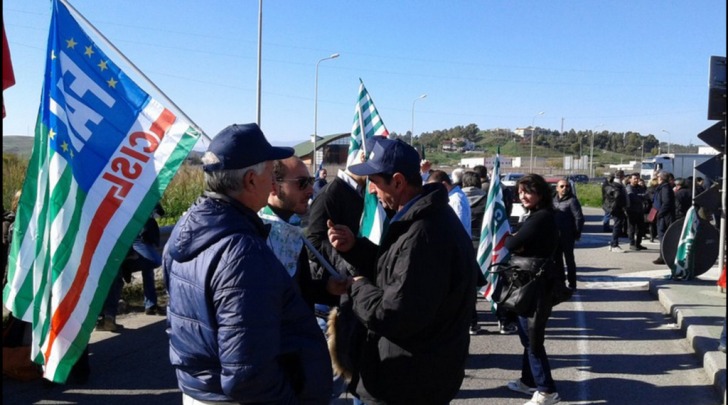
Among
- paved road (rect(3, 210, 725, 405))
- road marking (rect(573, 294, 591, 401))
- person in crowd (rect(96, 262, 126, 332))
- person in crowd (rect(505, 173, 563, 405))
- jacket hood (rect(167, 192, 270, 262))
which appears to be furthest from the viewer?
person in crowd (rect(96, 262, 126, 332))

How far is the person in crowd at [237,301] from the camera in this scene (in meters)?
2.08

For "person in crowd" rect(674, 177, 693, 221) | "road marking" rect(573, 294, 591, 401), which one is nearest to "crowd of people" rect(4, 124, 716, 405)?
"road marking" rect(573, 294, 591, 401)

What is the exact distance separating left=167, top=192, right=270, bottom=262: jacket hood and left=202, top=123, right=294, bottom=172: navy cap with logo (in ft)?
0.40

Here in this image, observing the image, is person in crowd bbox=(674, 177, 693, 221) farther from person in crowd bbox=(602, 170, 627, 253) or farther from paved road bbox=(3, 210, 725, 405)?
paved road bbox=(3, 210, 725, 405)

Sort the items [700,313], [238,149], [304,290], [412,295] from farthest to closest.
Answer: [700,313]
[304,290]
[412,295]
[238,149]

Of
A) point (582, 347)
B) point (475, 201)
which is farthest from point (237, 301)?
point (475, 201)

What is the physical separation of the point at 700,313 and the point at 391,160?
662cm

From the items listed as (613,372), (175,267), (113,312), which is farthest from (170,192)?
(175,267)

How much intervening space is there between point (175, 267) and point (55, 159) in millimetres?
1919

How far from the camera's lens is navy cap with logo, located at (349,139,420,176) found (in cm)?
300

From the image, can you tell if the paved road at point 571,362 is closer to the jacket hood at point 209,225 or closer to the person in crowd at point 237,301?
the person in crowd at point 237,301

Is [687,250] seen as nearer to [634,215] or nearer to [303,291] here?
[634,215]

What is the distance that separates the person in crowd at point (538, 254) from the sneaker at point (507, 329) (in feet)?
7.72

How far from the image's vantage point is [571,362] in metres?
6.45
